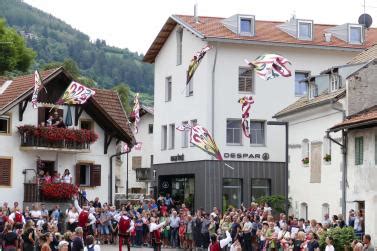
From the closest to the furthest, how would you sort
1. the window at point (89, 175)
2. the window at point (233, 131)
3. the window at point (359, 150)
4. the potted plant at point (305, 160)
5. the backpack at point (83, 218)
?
1. the window at point (359, 150)
2. the backpack at point (83, 218)
3. the potted plant at point (305, 160)
4. the window at point (89, 175)
5. the window at point (233, 131)

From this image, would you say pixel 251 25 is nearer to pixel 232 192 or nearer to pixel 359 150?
pixel 232 192

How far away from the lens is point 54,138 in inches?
2019

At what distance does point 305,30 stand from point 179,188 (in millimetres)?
12369

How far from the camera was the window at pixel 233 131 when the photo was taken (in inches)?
2274

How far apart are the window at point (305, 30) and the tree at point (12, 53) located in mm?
26013

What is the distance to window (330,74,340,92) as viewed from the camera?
45125 millimetres

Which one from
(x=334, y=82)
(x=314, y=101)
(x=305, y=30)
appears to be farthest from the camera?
(x=305, y=30)

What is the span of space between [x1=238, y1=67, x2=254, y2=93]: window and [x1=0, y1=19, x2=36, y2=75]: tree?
80.8 feet

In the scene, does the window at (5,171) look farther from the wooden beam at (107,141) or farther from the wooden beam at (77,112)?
the wooden beam at (107,141)

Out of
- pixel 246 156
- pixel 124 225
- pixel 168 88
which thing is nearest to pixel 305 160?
pixel 246 156

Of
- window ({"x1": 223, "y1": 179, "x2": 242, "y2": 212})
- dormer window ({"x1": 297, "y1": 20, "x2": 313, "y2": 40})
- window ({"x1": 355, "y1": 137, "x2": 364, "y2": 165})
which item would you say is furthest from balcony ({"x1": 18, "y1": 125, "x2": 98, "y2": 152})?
window ({"x1": 355, "y1": 137, "x2": 364, "y2": 165})

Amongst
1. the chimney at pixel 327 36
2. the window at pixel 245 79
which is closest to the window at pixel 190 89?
the window at pixel 245 79

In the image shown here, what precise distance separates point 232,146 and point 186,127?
655 cm

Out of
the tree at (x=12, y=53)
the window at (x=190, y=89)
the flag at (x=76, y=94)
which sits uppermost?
the tree at (x=12, y=53)
